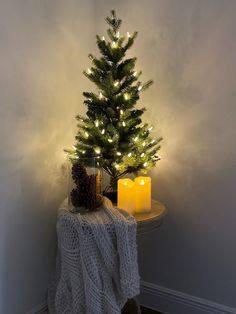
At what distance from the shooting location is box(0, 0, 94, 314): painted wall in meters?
1.42

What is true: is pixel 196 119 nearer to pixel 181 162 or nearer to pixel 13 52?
pixel 181 162

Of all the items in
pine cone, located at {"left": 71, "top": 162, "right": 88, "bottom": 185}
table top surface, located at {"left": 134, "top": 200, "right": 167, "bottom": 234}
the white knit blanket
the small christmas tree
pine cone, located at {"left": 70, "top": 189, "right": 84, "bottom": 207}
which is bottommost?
the white knit blanket

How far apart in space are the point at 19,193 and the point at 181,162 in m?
0.84

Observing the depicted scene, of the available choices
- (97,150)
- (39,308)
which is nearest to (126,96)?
(97,150)

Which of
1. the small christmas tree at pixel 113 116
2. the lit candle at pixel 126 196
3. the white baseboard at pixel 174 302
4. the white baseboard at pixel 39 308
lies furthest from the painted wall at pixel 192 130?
the white baseboard at pixel 39 308

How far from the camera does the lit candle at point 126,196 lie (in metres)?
1.46

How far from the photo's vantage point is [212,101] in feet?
5.17

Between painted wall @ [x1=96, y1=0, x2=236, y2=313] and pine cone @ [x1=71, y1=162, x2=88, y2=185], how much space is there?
1.72ft

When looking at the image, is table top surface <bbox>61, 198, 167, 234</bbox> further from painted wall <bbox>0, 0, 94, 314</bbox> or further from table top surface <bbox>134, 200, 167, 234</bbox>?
painted wall <bbox>0, 0, 94, 314</bbox>

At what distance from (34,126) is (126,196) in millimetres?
556

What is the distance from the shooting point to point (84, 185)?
1.40 meters

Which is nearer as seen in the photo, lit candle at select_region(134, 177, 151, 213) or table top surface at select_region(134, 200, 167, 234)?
table top surface at select_region(134, 200, 167, 234)

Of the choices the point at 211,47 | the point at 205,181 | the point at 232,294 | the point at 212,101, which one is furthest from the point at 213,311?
the point at 211,47

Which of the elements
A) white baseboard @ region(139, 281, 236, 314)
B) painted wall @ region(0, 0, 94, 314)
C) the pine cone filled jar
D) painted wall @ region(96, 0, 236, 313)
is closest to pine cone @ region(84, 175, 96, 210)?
the pine cone filled jar
